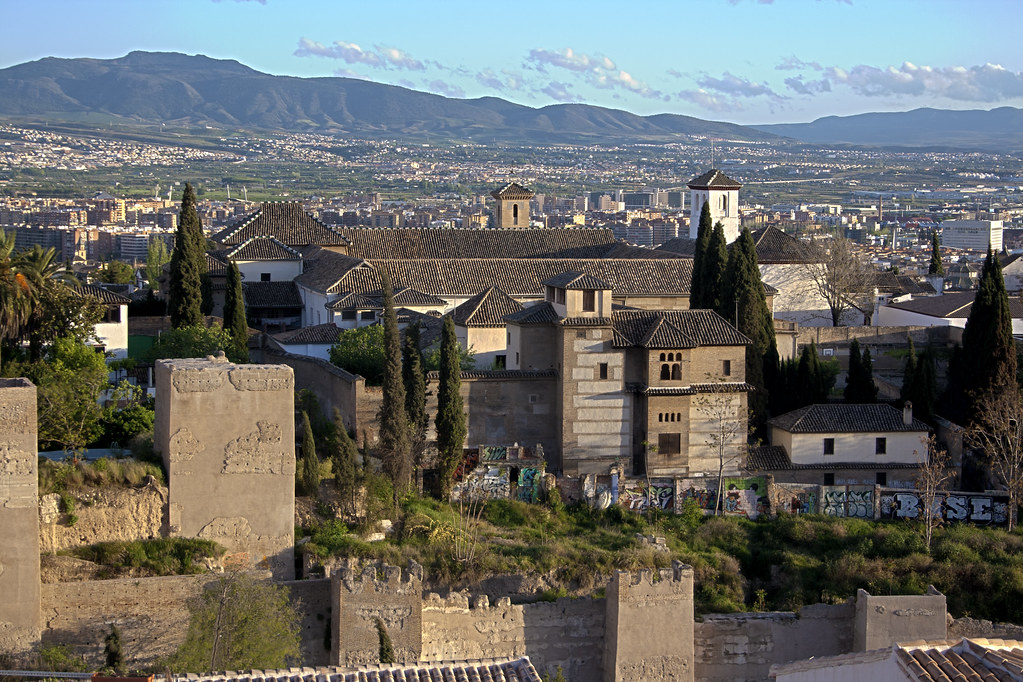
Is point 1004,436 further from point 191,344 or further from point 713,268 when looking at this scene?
point 191,344

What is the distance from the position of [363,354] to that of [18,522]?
1086 cm

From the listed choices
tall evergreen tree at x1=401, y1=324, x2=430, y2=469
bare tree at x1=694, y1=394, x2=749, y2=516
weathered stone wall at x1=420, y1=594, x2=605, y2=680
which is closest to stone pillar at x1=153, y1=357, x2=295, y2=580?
weathered stone wall at x1=420, y1=594, x2=605, y2=680

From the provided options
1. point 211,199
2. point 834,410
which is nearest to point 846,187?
point 211,199

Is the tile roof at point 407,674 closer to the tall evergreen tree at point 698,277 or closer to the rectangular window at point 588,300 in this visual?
the rectangular window at point 588,300

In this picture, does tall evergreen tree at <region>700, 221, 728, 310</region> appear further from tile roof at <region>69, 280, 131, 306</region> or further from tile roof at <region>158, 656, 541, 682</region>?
tile roof at <region>158, 656, 541, 682</region>

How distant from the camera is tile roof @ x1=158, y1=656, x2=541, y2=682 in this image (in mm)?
14305

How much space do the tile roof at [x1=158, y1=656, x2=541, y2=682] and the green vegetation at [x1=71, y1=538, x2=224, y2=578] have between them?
743 cm

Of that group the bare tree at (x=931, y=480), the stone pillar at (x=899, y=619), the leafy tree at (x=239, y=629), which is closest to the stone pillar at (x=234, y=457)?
the leafy tree at (x=239, y=629)

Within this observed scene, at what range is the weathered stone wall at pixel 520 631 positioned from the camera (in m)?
21.2

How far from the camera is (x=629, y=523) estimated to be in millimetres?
26781

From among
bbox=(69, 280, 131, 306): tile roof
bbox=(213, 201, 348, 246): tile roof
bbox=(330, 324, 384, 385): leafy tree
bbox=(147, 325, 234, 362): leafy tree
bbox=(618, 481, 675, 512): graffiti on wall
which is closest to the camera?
bbox=(618, 481, 675, 512): graffiti on wall

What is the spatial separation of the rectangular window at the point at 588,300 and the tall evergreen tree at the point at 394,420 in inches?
153

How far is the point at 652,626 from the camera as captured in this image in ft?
69.8

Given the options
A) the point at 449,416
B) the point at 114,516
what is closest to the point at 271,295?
the point at 449,416
